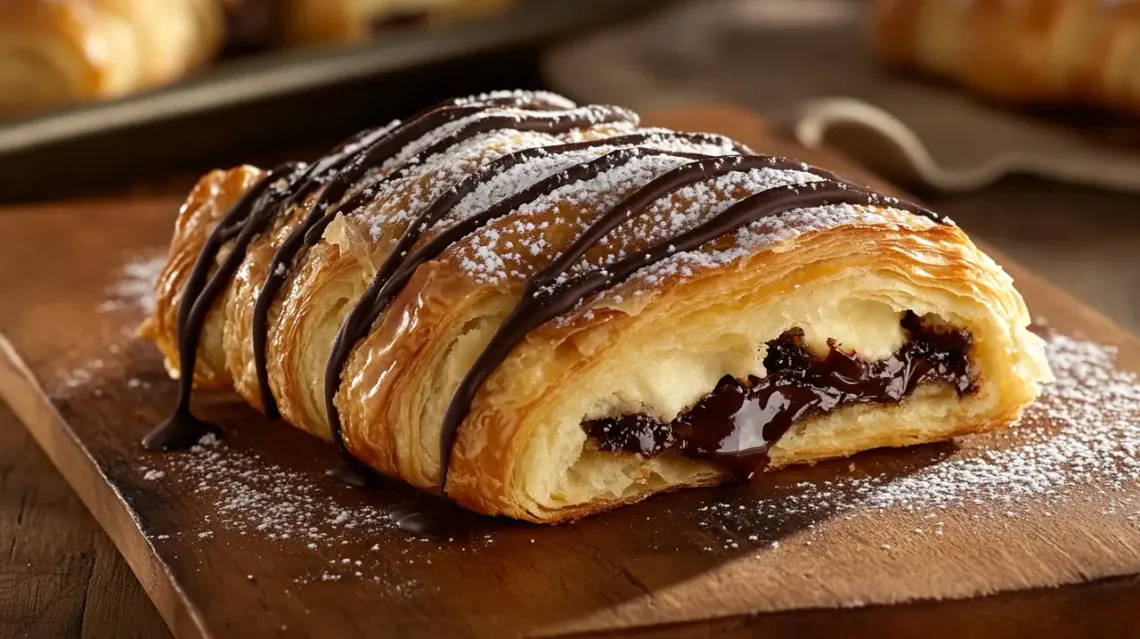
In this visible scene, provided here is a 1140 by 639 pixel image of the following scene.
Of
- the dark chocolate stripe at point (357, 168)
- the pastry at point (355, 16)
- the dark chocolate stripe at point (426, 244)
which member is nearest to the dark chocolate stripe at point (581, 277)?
the dark chocolate stripe at point (426, 244)

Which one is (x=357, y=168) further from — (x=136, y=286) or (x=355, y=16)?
(x=355, y=16)

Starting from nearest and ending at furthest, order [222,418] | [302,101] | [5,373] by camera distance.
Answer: [222,418] < [5,373] < [302,101]

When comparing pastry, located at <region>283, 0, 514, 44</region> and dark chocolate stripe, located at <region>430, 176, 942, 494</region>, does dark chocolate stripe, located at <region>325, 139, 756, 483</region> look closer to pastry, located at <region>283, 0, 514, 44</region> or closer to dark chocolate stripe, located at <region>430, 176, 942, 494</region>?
dark chocolate stripe, located at <region>430, 176, 942, 494</region>

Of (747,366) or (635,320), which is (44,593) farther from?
(747,366)

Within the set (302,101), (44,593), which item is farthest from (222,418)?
(302,101)

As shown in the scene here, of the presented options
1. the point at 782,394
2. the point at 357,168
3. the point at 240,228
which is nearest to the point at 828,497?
the point at 782,394

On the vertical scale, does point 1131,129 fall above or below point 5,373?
above

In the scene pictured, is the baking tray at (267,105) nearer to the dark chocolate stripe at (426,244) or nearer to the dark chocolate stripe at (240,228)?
the dark chocolate stripe at (240,228)

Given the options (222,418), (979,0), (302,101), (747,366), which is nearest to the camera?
(747,366)
